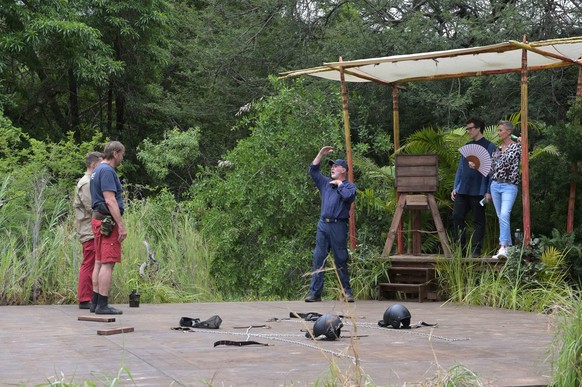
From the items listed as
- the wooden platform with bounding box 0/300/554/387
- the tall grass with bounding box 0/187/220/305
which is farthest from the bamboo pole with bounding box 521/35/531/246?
the tall grass with bounding box 0/187/220/305

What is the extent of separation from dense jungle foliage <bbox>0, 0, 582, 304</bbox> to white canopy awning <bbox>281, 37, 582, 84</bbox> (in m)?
0.91

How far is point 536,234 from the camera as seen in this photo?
1268 centimetres

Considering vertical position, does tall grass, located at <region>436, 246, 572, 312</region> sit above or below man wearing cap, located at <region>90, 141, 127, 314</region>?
below

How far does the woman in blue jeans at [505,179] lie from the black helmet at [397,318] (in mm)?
3197

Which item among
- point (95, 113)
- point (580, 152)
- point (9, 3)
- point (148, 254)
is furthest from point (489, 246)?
point (95, 113)

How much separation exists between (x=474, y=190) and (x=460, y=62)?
1642 millimetres

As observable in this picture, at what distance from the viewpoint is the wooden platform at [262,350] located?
19.9 ft

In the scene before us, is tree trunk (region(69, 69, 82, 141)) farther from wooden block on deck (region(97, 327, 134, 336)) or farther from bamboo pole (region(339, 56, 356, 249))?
wooden block on deck (region(97, 327, 134, 336))

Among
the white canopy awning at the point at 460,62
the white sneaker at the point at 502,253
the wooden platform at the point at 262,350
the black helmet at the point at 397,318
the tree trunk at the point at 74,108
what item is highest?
the tree trunk at the point at 74,108

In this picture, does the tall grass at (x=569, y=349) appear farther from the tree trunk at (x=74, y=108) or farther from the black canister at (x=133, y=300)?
the tree trunk at (x=74, y=108)

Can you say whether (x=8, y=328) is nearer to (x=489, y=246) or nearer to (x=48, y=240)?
(x=48, y=240)

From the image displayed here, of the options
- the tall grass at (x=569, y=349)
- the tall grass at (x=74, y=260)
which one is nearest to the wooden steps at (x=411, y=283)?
the tall grass at (x=74, y=260)

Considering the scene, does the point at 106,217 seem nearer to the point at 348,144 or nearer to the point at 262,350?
the point at 262,350

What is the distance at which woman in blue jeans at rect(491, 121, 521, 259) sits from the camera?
38.8 ft
